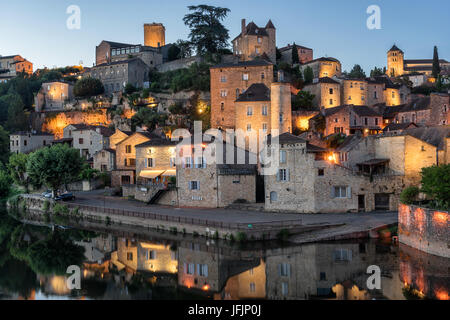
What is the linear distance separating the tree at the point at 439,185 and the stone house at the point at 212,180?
15.7m

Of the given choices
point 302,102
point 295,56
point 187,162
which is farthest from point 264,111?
point 295,56

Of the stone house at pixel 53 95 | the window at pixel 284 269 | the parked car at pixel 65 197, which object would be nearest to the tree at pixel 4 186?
the parked car at pixel 65 197

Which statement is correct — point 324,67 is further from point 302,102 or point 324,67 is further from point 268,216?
point 268,216

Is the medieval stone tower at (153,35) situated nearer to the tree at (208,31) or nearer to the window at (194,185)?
the tree at (208,31)

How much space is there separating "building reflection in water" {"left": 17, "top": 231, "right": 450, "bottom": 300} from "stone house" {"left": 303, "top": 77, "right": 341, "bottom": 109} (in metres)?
34.2

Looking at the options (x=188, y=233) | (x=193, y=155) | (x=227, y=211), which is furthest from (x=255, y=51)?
(x=188, y=233)

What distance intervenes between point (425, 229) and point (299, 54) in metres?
58.1

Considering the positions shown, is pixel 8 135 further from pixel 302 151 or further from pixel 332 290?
pixel 332 290

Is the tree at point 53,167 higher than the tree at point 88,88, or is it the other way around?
the tree at point 88,88

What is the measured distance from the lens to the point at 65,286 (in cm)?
2408

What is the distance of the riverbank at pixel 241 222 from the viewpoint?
1161 inches

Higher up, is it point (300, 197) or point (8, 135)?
point (8, 135)

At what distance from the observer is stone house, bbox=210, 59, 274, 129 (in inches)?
2279

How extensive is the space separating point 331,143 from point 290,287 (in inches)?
1138
